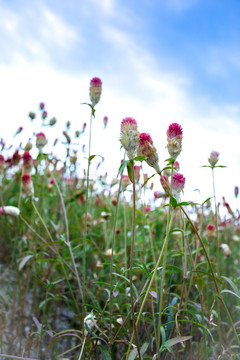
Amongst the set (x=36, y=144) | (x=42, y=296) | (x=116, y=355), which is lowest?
(x=116, y=355)

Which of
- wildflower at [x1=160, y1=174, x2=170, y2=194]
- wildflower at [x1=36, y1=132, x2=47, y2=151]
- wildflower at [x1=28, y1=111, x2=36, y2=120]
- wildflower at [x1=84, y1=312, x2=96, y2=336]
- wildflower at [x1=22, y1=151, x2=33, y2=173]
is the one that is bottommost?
wildflower at [x1=84, y1=312, x2=96, y2=336]

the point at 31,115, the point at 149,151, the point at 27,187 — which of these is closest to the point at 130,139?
the point at 149,151

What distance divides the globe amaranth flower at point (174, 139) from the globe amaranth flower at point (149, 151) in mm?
47

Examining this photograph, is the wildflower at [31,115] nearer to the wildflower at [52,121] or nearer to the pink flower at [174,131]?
the wildflower at [52,121]

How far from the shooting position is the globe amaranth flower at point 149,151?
1.02 m

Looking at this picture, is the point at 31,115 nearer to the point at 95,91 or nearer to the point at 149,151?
the point at 95,91

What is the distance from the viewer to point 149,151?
1018 millimetres

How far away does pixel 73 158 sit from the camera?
2387mm

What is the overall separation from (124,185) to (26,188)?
489 mm

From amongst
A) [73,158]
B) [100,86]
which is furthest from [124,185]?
[73,158]

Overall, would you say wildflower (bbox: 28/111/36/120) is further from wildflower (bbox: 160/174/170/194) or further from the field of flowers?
wildflower (bbox: 160/174/170/194)

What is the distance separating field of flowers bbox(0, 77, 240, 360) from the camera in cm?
104

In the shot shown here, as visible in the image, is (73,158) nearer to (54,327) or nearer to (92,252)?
(92,252)

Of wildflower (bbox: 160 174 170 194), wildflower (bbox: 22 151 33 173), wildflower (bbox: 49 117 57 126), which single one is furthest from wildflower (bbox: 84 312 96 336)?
wildflower (bbox: 49 117 57 126)
